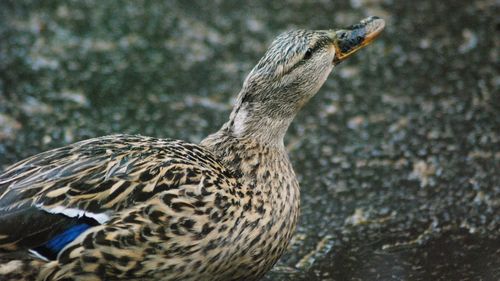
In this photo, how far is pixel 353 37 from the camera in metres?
4.61

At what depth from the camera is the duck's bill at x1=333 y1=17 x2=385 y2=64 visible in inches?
181

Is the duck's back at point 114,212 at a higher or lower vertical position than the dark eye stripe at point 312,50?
lower

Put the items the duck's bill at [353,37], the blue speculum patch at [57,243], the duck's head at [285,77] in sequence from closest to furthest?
the blue speculum patch at [57,243] → the duck's head at [285,77] → the duck's bill at [353,37]

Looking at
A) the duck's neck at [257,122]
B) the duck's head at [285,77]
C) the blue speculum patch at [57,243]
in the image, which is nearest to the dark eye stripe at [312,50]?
the duck's head at [285,77]

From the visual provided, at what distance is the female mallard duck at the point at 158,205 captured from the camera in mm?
3717

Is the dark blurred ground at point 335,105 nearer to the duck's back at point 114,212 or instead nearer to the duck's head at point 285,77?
the duck's head at point 285,77

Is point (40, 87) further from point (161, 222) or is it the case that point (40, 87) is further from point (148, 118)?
point (161, 222)

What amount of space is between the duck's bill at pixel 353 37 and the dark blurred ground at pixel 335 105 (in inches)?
41.7

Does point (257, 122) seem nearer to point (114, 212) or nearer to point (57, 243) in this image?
point (114, 212)

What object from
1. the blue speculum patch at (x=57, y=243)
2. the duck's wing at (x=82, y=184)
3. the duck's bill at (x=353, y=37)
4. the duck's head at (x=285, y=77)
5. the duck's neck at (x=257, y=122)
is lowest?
the blue speculum patch at (x=57, y=243)

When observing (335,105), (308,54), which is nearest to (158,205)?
(308,54)

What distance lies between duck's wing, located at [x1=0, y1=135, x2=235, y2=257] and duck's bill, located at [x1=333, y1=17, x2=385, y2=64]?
0.93 metres

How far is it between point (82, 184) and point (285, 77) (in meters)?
1.18

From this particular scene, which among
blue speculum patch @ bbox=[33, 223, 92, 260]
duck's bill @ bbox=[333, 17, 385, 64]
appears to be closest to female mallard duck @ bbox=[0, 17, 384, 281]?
blue speculum patch @ bbox=[33, 223, 92, 260]
